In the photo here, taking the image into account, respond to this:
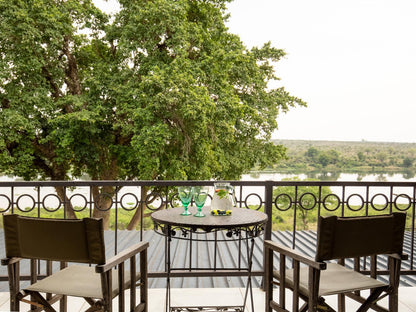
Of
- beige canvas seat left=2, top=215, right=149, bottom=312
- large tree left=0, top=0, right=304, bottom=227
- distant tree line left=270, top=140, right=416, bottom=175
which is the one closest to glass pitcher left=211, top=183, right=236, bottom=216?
beige canvas seat left=2, top=215, right=149, bottom=312

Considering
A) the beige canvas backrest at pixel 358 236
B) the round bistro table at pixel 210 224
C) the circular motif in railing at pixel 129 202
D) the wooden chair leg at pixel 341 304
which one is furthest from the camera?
the circular motif in railing at pixel 129 202

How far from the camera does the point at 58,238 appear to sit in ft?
5.38

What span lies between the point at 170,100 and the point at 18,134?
432 cm

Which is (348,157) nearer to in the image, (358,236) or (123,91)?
(123,91)

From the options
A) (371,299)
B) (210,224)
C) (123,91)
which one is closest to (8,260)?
(210,224)

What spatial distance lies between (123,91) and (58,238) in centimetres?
840

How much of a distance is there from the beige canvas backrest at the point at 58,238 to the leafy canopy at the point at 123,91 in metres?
6.93

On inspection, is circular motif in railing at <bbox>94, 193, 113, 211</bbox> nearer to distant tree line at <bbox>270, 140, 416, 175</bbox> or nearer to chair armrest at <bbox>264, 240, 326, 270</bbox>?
chair armrest at <bbox>264, 240, 326, 270</bbox>

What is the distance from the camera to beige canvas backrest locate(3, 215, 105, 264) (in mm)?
1610

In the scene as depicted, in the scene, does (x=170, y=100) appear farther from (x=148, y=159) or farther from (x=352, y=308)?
(x=352, y=308)

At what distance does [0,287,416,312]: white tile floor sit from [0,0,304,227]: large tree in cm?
595

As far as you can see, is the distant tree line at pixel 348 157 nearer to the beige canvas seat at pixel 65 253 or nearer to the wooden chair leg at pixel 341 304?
the wooden chair leg at pixel 341 304

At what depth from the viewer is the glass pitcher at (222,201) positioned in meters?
2.32

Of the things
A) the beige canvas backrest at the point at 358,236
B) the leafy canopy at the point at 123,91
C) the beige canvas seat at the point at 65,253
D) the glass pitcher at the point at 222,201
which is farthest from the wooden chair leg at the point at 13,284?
the leafy canopy at the point at 123,91
